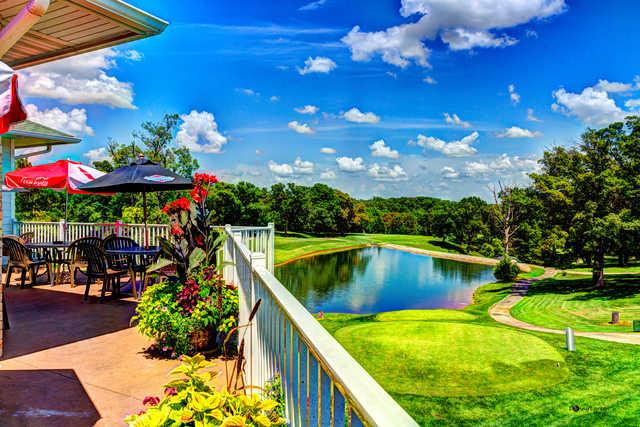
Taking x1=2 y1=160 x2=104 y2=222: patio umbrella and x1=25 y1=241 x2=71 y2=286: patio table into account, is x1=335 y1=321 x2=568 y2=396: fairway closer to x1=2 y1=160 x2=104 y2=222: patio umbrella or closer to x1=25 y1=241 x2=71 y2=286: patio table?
x1=25 y1=241 x2=71 y2=286: patio table

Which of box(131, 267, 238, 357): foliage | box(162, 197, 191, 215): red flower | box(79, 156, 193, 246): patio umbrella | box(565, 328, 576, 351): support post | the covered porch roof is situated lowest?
box(565, 328, 576, 351): support post

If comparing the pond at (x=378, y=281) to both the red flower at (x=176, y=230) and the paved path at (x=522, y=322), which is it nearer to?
the paved path at (x=522, y=322)

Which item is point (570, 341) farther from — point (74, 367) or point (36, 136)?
point (36, 136)

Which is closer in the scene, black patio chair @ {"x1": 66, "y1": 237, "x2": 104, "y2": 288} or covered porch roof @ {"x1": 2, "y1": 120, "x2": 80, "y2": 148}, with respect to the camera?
black patio chair @ {"x1": 66, "y1": 237, "x2": 104, "y2": 288}

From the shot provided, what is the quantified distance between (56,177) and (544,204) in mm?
26676

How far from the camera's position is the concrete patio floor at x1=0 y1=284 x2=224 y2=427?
274 centimetres

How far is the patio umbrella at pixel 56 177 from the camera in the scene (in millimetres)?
7020

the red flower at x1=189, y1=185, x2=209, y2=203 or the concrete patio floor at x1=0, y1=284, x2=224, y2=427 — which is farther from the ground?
the red flower at x1=189, y1=185, x2=209, y2=203

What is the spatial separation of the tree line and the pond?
5392 millimetres

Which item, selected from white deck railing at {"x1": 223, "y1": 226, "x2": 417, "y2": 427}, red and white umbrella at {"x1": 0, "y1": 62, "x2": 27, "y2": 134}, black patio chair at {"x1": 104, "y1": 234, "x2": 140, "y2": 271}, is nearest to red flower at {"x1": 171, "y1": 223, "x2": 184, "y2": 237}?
white deck railing at {"x1": 223, "y1": 226, "x2": 417, "y2": 427}

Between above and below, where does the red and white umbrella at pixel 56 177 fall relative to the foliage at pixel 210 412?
above

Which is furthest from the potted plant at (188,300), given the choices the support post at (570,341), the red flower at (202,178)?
the support post at (570,341)

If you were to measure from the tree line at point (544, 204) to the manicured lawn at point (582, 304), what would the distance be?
1503 millimetres

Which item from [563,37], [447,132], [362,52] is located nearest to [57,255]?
[563,37]
